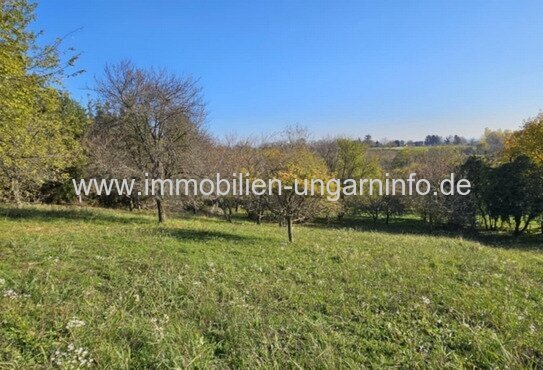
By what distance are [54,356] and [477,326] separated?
6.47m

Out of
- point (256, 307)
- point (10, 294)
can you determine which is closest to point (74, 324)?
point (10, 294)

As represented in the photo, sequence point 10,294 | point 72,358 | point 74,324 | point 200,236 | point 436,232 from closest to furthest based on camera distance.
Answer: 1. point 72,358
2. point 74,324
3. point 10,294
4. point 200,236
5. point 436,232

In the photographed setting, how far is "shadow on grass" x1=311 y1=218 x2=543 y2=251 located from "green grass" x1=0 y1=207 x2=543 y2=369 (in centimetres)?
1812

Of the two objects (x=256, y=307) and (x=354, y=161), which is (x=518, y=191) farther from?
(x=256, y=307)

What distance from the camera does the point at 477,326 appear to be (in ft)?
18.4

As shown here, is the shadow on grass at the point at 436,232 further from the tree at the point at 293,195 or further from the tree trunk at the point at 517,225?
the tree at the point at 293,195

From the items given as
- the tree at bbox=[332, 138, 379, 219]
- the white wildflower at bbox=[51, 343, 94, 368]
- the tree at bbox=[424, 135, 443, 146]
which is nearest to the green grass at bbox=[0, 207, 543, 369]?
the white wildflower at bbox=[51, 343, 94, 368]

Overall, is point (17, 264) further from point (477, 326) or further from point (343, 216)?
point (343, 216)

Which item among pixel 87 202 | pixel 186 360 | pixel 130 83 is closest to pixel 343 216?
pixel 87 202

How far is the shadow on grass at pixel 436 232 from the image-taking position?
2658 centimetres

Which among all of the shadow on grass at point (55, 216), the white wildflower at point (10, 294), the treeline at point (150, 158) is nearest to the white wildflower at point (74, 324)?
the white wildflower at point (10, 294)

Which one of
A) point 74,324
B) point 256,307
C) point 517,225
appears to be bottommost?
point 517,225

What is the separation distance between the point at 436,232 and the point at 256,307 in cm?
3224

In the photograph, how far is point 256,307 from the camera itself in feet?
20.4
